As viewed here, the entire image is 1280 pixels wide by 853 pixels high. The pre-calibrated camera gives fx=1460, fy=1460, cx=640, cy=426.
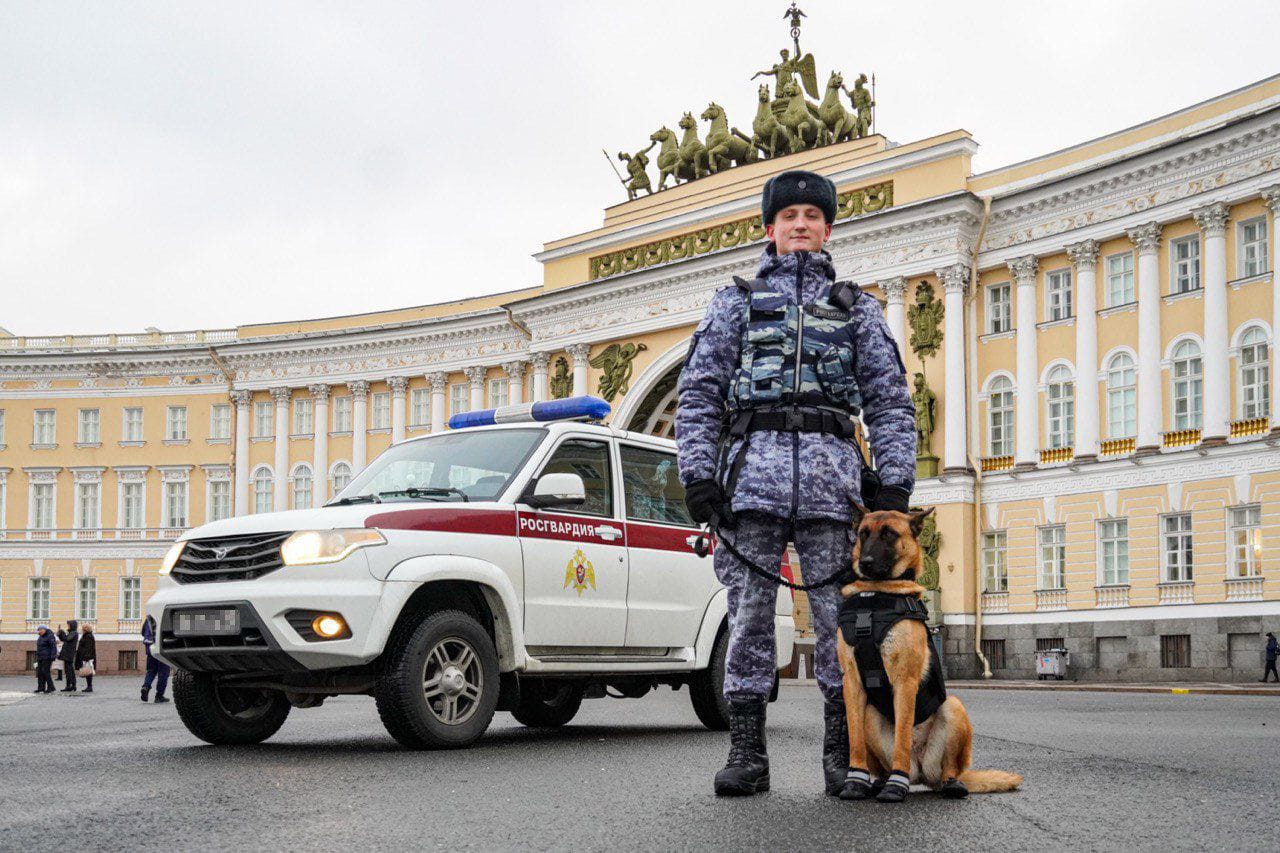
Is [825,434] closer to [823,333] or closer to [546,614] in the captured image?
[823,333]

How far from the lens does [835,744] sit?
579 centimetres

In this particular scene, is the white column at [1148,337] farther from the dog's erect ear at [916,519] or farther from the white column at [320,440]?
the white column at [320,440]

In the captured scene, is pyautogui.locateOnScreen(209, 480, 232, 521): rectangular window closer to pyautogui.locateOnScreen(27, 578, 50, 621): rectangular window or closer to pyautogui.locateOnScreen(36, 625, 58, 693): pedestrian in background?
pyautogui.locateOnScreen(27, 578, 50, 621): rectangular window

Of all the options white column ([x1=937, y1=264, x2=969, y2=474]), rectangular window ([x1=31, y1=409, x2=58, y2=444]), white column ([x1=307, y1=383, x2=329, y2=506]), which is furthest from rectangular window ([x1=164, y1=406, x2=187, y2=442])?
white column ([x1=937, y1=264, x2=969, y2=474])

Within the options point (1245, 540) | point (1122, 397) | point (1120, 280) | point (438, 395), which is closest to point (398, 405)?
point (438, 395)

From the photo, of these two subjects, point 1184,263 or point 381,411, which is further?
point 381,411

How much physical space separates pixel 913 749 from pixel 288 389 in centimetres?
5325

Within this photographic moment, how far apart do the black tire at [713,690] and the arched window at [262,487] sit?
48.8 m

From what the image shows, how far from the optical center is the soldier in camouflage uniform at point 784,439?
575 cm

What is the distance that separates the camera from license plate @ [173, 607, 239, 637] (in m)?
7.84

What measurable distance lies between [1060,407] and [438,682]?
31.0 metres

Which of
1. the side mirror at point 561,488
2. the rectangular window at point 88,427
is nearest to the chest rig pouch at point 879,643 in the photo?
the side mirror at point 561,488

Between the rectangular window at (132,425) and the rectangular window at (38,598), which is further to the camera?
the rectangular window at (132,425)

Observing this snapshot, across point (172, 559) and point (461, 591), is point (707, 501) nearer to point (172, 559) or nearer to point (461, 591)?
point (461, 591)
